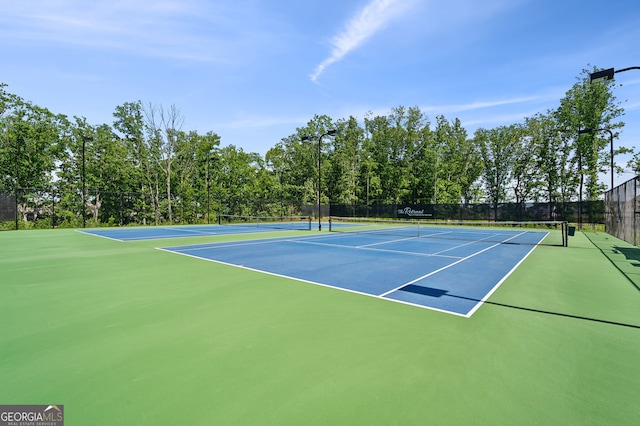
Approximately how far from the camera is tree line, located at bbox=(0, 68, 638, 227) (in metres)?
28.5

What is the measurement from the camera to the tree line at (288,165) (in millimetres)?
28473

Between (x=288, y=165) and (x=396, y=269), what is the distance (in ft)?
142

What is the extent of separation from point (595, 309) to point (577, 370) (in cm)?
264

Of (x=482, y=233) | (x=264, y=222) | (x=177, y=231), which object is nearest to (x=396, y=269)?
(x=482, y=233)

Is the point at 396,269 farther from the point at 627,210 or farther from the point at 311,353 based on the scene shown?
the point at 627,210

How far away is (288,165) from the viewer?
49.3 m

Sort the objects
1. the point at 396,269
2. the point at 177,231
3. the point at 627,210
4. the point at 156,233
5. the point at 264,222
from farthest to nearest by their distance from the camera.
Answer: the point at 264,222 < the point at 177,231 < the point at 156,233 < the point at 627,210 < the point at 396,269

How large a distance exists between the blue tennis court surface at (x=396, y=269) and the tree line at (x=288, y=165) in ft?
36.1

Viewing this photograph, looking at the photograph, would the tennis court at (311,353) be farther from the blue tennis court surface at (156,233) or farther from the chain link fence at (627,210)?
the blue tennis court surface at (156,233)

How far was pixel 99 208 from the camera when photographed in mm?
30578

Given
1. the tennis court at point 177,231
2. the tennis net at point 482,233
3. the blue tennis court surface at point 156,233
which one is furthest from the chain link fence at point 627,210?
the blue tennis court surface at point 156,233

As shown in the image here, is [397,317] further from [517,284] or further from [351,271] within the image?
[517,284]

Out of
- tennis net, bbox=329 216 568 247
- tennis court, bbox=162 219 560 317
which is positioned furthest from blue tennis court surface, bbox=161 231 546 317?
tennis net, bbox=329 216 568 247

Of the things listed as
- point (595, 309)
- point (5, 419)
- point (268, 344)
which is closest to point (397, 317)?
point (268, 344)
